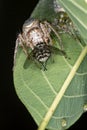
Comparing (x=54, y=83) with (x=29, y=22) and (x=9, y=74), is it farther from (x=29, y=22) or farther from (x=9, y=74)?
(x=9, y=74)

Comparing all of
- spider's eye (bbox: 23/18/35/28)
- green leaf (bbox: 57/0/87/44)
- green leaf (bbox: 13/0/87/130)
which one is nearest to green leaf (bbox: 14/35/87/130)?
green leaf (bbox: 13/0/87/130)

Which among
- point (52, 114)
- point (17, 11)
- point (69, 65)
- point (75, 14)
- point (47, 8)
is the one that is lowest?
point (17, 11)

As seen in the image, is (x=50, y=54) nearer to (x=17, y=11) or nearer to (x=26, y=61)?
(x=26, y=61)

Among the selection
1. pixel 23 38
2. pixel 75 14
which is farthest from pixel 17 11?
pixel 75 14

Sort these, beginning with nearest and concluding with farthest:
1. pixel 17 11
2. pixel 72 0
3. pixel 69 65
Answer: pixel 72 0, pixel 69 65, pixel 17 11


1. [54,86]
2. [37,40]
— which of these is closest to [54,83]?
[54,86]

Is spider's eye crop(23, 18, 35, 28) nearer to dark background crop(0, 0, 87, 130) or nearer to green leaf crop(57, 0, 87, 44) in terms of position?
green leaf crop(57, 0, 87, 44)

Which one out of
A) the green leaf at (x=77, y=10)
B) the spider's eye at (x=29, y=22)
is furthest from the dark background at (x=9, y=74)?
the green leaf at (x=77, y=10)
